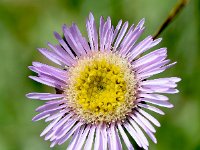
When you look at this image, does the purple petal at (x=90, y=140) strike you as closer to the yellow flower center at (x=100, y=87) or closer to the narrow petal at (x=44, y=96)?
the yellow flower center at (x=100, y=87)

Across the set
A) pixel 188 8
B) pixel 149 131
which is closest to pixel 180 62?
pixel 188 8

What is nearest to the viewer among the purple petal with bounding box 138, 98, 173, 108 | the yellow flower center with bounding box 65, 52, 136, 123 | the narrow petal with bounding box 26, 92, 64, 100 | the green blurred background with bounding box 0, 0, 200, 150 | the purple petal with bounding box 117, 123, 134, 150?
the purple petal with bounding box 138, 98, 173, 108

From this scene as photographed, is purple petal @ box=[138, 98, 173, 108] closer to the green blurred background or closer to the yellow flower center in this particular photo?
the yellow flower center

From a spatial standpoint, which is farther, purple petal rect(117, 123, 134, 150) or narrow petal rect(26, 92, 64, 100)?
narrow petal rect(26, 92, 64, 100)

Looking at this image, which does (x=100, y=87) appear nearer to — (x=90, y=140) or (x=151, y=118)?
(x=90, y=140)

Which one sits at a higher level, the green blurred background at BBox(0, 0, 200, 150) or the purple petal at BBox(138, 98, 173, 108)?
the green blurred background at BBox(0, 0, 200, 150)

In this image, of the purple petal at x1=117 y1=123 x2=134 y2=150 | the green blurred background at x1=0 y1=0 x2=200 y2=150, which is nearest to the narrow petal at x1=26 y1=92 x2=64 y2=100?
the purple petal at x1=117 y1=123 x2=134 y2=150

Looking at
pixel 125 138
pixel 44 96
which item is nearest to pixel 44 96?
pixel 44 96
